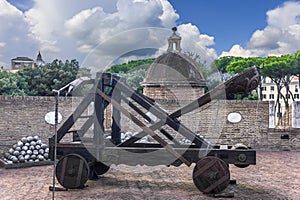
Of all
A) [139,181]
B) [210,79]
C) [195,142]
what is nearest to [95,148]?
[139,181]

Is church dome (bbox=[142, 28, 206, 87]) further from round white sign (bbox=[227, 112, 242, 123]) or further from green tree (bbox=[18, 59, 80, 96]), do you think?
green tree (bbox=[18, 59, 80, 96])

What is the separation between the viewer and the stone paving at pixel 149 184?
200 inches

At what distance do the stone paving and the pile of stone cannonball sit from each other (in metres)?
0.43

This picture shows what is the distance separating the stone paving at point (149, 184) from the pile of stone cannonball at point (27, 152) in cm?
43

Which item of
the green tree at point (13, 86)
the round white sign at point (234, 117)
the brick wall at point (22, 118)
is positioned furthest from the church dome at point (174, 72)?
the green tree at point (13, 86)

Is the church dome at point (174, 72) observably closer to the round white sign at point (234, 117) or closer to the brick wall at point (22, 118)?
the round white sign at point (234, 117)

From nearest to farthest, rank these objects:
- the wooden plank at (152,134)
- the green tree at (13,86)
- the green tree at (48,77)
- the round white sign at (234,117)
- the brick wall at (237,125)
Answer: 1. the wooden plank at (152,134)
2. the brick wall at (237,125)
3. the round white sign at (234,117)
4. the green tree at (13,86)
5. the green tree at (48,77)

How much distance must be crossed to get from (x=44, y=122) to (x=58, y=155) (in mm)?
4381

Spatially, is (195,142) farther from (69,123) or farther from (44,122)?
(44,122)

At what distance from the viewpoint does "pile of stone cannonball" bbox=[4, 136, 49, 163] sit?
7742mm

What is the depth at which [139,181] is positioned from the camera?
6102mm

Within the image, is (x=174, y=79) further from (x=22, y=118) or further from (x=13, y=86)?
(x=13, y=86)

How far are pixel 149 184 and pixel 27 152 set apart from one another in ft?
11.4

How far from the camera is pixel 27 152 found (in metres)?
7.96
